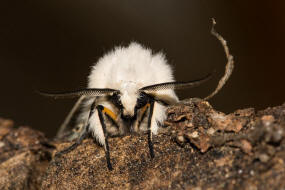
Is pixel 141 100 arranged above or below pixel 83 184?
above

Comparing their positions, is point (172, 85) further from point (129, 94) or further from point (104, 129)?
point (104, 129)

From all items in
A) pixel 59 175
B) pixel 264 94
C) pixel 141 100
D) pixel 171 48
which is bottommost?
pixel 59 175

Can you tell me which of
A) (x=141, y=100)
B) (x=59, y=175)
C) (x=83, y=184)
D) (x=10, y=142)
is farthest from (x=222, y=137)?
(x=10, y=142)

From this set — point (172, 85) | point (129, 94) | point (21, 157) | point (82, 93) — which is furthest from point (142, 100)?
point (21, 157)

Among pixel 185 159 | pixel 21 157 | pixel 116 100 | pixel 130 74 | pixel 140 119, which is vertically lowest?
pixel 185 159

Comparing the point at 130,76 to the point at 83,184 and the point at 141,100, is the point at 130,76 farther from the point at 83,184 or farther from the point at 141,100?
→ the point at 83,184

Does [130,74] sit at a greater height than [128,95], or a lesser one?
greater
